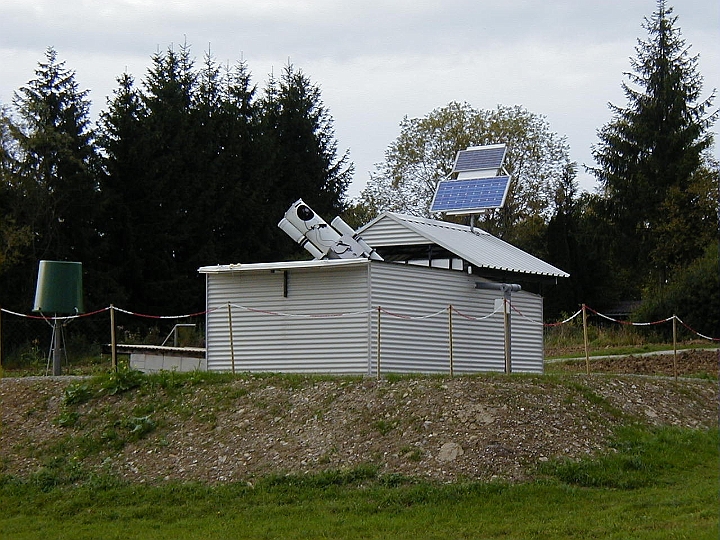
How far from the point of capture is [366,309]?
1955cm

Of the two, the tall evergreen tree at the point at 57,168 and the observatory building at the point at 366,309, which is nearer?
the observatory building at the point at 366,309

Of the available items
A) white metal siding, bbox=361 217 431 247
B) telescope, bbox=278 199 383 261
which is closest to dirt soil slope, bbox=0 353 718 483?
telescope, bbox=278 199 383 261

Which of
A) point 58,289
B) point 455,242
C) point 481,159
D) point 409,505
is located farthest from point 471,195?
point 409,505

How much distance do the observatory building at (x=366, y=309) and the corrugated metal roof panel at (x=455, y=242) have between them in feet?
0.19

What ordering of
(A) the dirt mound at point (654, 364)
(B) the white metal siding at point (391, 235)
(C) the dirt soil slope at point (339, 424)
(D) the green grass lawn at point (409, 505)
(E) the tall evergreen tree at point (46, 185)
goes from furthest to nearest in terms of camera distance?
(E) the tall evergreen tree at point (46, 185) < (A) the dirt mound at point (654, 364) < (B) the white metal siding at point (391, 235) < (C) the dirt soil slope at point (339, 424) < (D) the green grass lawn at point (409, 505)

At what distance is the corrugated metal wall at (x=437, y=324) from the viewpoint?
778 inches

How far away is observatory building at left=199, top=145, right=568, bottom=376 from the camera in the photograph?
1966 cm

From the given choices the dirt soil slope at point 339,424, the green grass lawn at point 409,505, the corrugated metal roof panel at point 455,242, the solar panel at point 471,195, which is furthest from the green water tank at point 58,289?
the solar panel at point 471,195

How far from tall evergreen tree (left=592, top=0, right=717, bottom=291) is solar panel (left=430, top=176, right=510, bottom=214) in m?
21.3

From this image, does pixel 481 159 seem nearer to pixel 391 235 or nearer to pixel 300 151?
pixel 391 235

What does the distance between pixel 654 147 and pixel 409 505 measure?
3589cm

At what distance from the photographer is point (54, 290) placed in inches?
829

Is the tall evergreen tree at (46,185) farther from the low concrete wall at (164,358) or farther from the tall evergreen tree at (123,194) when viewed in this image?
the low concrete wall at (164,358)

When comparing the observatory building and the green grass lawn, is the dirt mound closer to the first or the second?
the observatory building
